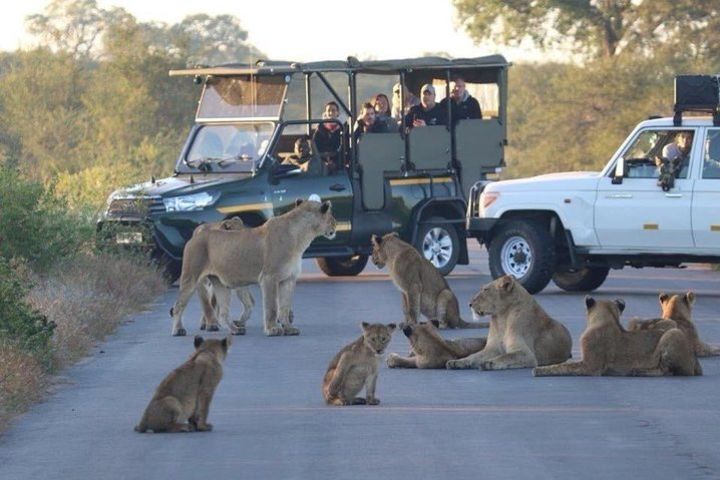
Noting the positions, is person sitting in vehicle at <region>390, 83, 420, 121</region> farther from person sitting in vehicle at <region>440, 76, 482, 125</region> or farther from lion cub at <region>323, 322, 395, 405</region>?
lion cub at <region>323, 322, 395, 405</region>

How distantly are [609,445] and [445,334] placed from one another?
657 cm

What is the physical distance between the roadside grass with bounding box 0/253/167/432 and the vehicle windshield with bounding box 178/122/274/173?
171 cm

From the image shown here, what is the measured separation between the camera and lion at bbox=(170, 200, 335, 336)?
57.8 feet

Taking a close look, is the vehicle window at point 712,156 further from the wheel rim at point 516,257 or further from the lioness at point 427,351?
the lioness at point 427,351

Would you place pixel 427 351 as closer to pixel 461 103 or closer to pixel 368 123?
pixel 368 123

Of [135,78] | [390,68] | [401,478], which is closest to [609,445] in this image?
[401,478]

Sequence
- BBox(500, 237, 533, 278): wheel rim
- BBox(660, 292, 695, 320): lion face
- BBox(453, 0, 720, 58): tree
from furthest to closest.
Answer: BBox(453, 0, 720, 58): tree < BBox(500, 237, 533, 278): wheel rim < BBox(660, 292, 695, 320): lion face

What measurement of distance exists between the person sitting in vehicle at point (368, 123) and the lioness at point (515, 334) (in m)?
10.2

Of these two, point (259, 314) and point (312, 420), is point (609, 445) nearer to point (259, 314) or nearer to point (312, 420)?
point (312, 420)

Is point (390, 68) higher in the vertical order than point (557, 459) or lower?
higher

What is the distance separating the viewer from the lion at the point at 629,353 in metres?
13.9

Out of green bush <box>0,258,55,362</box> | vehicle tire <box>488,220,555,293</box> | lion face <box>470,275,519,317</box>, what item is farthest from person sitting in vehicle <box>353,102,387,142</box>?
green bush <box>0,258,55,362</box>

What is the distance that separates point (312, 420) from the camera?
1185 centimetres

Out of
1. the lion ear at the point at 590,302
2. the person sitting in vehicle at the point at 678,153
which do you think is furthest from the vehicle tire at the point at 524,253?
the lion ear at the point at 590,302
